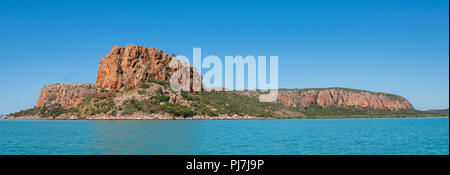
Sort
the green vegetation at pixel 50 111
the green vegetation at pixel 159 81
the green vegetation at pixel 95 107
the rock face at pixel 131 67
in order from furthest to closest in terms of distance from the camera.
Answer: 1. the green vegetation at pixel 50 111
2. the green vegetation at pixel 159 81
3. the rock face at pixel 131 67
4. the green vegetation at pixel 95 107

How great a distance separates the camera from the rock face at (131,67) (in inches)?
6456

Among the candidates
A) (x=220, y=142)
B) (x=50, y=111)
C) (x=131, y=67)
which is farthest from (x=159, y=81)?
(x=220, y=142)

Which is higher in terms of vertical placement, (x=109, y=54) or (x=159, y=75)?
(x=109, y=54)

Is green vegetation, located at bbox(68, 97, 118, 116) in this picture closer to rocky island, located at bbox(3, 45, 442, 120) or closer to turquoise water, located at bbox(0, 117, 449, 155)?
rocky island, located at bbox(3, 45, 442, 120)

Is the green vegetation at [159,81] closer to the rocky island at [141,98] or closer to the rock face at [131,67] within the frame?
the rocky island at [141,98]

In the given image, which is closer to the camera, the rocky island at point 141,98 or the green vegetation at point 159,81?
the rocky island at point 141,98

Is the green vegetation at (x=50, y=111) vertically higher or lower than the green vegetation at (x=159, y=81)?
lower

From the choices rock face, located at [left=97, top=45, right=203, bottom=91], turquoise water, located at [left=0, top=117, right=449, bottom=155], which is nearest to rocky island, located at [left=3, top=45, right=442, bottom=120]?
rock face, located at [left=97, top=45, right=203, bottom=91]

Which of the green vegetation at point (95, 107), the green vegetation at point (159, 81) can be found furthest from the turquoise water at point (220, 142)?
the green vegetation at point (159, 81)
